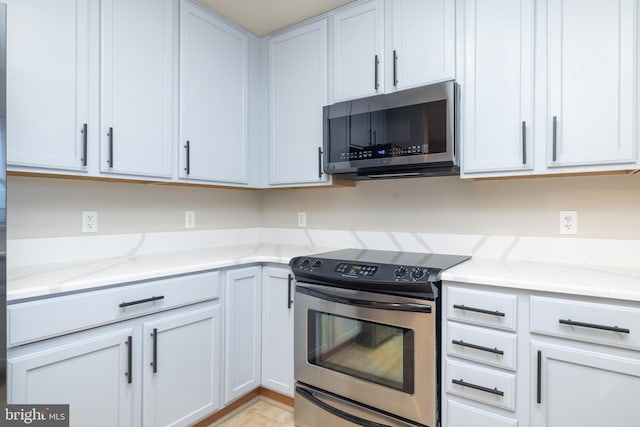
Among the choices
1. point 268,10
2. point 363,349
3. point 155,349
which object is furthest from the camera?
point 268,10

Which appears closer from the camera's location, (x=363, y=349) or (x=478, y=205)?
(x=363, y=349)

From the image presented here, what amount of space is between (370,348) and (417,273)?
1.46 ft

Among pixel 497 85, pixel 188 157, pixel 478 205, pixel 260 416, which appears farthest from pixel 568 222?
pixel 188 157

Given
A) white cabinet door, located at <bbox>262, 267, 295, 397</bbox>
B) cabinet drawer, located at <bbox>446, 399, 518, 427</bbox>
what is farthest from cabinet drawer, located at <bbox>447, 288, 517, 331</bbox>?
white cabinet door, located at <bbox>262, 267, 295, 397</bbox>

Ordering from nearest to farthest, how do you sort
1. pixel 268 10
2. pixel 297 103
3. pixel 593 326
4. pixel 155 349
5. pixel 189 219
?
pixel 593 326, pixel 155 349, pixel 268 10, pixel 297 103, pixel 189 219

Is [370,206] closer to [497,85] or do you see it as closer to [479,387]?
[497,85]

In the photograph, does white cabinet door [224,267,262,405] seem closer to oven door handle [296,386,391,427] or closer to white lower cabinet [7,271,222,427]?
white lower cabinet [7,271,222,427]

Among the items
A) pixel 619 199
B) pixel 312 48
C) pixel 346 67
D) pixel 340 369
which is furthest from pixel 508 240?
pixel 312 48

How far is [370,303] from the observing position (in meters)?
1.67

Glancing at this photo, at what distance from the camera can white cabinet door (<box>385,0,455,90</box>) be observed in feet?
5.99

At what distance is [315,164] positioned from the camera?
89.8 inches

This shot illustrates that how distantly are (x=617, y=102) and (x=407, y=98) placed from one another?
0.88m

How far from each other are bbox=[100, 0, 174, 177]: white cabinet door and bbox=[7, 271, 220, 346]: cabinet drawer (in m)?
0.62

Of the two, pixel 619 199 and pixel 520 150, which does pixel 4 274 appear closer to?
pixel 520 150
